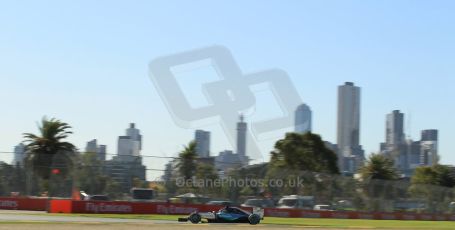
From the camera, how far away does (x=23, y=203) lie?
51.2 m

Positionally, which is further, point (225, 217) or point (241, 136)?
point (241, 136)

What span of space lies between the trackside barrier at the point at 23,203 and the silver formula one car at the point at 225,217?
16.5 m

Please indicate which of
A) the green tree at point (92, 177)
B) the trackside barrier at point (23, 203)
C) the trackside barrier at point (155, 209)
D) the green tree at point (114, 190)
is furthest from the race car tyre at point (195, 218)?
the trackside barrier at point (23, 203)

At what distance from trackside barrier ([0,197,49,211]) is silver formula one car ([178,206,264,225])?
16525 millimetres

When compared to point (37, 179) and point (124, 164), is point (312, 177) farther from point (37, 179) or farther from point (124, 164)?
point (37, 179)

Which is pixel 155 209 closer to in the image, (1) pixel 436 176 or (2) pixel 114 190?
(2) pixel 114 190

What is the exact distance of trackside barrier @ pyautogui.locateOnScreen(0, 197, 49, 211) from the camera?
50.8m

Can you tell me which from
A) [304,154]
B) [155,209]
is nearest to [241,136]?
[304,154]

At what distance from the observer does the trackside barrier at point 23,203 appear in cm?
5078

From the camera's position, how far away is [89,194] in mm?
49438

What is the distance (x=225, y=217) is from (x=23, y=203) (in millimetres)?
19296

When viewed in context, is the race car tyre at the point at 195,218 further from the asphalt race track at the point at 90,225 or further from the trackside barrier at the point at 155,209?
the trackside barrier at the point at 155,209

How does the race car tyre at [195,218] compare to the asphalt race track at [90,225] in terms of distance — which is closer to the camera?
the asphalt race track at [90,225]

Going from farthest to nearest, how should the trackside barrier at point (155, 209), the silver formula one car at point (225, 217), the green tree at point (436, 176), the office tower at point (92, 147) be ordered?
the green tree at point (436, 176), the office tower at point (92, 147), the trackside barrier at point (155, 209), the silver formula one car at point (225, 217)
